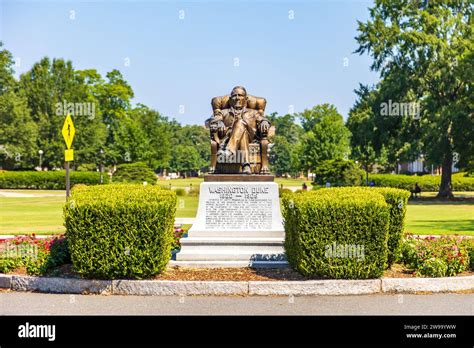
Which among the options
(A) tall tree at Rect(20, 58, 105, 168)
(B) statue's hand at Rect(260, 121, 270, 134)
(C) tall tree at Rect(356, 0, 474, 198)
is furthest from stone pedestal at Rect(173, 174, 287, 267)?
(A) tall tree at Rect(20, 58, 105, 168)

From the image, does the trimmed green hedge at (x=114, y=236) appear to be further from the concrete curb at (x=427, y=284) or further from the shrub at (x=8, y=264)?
the concrete curb at (x=427, y=284)

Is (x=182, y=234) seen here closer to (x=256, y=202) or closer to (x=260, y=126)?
(x=256, y=202)

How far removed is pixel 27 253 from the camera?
415 inches

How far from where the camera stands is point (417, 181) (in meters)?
60.2

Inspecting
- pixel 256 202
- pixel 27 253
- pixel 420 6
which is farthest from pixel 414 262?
pixel 420 6

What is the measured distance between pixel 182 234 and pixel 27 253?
4.06m

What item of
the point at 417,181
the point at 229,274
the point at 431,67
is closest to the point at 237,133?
the point at 229,274

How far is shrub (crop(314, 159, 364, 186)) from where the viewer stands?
48.3m

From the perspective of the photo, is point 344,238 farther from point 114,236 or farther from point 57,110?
point 57,110

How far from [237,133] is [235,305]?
19.8ft

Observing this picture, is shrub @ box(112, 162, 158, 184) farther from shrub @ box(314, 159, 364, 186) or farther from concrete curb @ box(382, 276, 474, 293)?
concrete curb @ box(382, 276, 474, 293)

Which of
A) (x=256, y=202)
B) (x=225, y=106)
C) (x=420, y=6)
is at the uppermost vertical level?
(x=420, y=6)

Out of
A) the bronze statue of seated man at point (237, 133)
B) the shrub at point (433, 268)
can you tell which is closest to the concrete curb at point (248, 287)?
the shrub at point (433, 268)

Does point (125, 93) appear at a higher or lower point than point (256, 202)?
higher
